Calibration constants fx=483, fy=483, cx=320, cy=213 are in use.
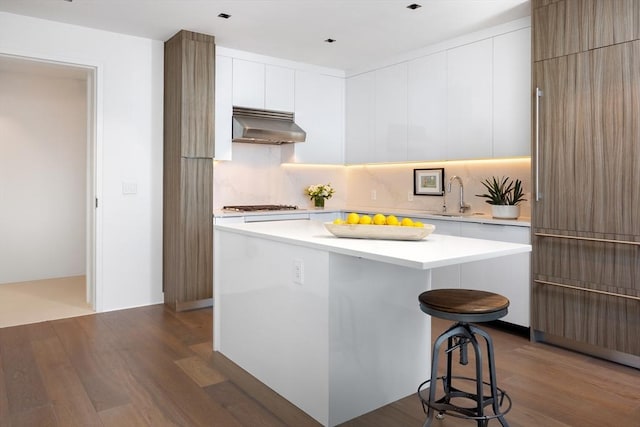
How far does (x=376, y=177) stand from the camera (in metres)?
5.49

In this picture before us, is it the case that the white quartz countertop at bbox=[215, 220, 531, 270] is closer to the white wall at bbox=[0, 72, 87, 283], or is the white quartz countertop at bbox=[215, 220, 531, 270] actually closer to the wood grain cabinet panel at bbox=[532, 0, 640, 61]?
the wood grain cabinet panel at bbox=[532, 0, 640, 61]

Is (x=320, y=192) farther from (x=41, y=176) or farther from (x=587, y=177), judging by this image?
(x=41, y=176)

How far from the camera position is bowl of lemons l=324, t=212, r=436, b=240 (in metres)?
2.20

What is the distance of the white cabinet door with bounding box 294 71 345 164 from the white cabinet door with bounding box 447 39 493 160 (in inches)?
58.7

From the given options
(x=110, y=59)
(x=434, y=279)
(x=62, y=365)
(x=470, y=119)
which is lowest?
(x=62, y=365)

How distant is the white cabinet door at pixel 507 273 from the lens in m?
3.46

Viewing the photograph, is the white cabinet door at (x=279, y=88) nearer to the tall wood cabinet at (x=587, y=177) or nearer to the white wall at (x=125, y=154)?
the white wall at (x=125, y=154)

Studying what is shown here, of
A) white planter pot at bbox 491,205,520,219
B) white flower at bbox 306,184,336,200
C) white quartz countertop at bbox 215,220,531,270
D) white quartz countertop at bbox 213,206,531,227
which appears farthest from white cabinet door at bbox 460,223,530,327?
white flower at bbox 306,184,336,200

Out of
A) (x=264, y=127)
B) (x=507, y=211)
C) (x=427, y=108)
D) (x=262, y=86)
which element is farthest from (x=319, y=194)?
(x=507, y=211)

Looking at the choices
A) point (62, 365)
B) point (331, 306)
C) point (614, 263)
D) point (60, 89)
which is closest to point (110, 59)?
point (60, 89)

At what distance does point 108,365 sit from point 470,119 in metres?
3.30

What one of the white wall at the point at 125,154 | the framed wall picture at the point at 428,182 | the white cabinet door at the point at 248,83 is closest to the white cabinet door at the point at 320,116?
the white cabinet door at the point at 248,83

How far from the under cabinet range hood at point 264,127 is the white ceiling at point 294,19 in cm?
63

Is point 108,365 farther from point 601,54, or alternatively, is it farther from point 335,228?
point 601,54
